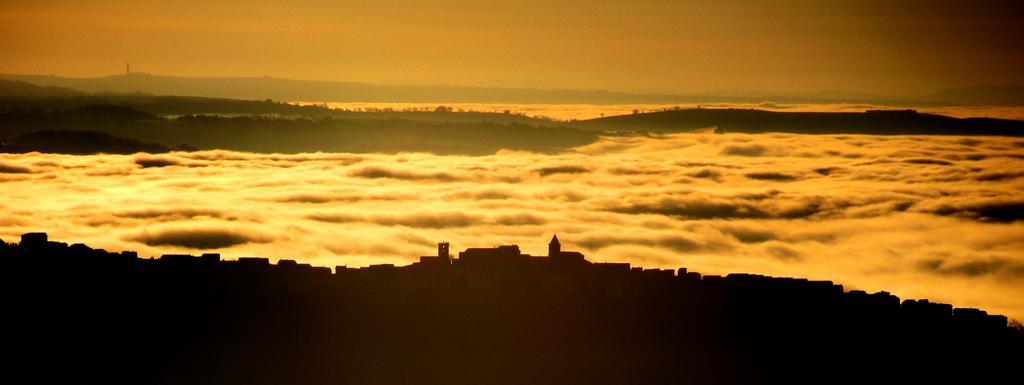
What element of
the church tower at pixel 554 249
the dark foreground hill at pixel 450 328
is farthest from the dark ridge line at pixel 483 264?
the dark foreground hill at pixel 450 328

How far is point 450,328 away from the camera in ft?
332

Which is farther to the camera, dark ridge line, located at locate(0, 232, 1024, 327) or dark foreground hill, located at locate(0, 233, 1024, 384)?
dark ridge line, located at locate(0, 232, 1024, 327)

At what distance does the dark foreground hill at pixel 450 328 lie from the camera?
318 feet

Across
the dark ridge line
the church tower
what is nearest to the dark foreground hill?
the dark ridge line

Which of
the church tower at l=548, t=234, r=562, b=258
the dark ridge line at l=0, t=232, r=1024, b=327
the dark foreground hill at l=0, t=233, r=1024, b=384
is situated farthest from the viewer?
the church tower at l=548, t=234, r=562, b=258

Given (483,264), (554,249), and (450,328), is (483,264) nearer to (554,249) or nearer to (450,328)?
(554,249)

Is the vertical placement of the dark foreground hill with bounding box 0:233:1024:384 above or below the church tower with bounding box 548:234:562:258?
below

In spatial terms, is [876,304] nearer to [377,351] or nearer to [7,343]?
[377,351]

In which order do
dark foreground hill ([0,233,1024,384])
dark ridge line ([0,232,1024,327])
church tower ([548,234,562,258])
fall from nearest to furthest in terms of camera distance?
dark foreground hill ([0,233,1024,384]) < dark ridge line ([0,232,1024,327]) < church tower ([548,234,562,258])

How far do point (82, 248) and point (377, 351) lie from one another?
34382mm

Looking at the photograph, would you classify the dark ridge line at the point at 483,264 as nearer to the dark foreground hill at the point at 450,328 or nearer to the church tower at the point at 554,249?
the church tower at the point at 554,249

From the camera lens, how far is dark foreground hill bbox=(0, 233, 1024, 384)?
9681 cm

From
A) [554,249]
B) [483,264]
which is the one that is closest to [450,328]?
[483,264]

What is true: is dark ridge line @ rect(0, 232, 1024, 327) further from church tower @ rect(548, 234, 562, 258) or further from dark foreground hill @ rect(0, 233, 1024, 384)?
dark foreground hill @ rect(0, 233, 1024, 384)
